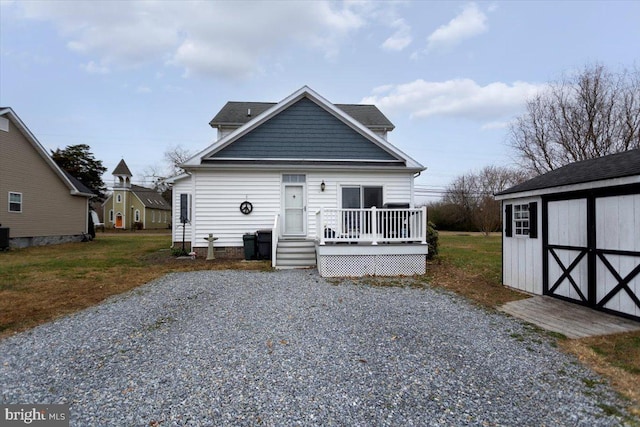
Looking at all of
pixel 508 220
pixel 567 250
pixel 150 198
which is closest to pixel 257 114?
pixel 508 220

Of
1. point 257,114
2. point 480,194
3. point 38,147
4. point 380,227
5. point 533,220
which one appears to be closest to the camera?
point 533,220

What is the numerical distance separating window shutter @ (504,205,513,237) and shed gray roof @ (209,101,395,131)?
446 inches

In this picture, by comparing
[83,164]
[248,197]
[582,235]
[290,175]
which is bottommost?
[582,235]

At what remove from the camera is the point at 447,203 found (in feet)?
122

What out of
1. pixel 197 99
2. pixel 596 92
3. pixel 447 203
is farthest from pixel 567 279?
pixel 447 203

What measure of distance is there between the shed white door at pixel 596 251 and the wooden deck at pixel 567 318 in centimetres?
20

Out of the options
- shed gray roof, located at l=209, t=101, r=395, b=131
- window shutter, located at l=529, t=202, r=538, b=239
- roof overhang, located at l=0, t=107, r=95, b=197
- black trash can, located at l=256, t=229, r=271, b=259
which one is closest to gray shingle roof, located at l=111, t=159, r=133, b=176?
roof overhang, located at l=0, t=107, r=95, b=197

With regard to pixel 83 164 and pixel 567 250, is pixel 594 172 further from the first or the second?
pixel 83 164

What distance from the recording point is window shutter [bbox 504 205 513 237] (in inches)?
300

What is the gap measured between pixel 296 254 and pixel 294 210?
2.04m

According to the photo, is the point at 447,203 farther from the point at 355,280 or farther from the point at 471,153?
the point at 355,280

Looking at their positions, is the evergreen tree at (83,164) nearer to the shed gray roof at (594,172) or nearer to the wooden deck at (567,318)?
the shed gray roof at (594,172)

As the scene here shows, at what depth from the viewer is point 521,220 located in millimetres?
7301

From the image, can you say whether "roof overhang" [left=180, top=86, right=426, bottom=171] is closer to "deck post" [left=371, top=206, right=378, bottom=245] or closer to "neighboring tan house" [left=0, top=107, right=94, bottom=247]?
"deck post" [left=371, top=206, right=378, bottom=245]
